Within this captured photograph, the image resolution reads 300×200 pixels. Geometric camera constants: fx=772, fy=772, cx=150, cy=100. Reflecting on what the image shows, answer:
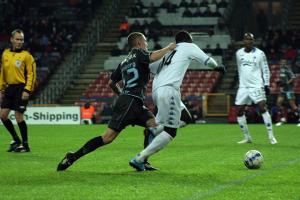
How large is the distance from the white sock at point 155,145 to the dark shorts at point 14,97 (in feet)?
14.4

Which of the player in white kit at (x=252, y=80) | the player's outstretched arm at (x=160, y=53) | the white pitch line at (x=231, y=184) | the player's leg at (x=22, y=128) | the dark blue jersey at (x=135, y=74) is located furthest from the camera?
the player in white kit at (x=252, y=80)

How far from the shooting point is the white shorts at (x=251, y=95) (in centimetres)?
1683

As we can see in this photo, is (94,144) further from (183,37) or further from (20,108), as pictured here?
(20,108)

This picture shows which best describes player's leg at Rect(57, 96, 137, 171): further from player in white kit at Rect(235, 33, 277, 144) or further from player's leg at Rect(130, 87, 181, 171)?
player in white kit at Rect(235, 33, 277, 144)

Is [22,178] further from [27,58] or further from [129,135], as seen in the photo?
[129,135]

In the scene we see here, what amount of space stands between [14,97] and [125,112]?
4.36 metres

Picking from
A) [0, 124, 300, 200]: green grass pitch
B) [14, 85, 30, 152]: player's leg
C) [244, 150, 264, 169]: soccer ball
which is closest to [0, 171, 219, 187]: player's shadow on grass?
[0, 124, 300, 200]: green grass pitch

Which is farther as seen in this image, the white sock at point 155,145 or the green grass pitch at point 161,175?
the white sock at point 155,145

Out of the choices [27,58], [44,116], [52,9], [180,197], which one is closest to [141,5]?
[52,9]

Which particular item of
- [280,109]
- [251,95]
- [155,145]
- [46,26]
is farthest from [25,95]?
[46,26]

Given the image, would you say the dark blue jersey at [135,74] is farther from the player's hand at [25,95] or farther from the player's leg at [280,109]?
the player's leg at [280,109]

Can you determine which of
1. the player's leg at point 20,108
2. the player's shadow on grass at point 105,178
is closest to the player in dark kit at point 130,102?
the player's shadow on grass at point 105,178

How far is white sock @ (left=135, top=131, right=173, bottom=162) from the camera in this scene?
10.5 metres

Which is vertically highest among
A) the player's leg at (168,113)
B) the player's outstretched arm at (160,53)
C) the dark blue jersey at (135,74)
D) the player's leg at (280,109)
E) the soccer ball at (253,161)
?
the player's outstretched arm at (160,53)
